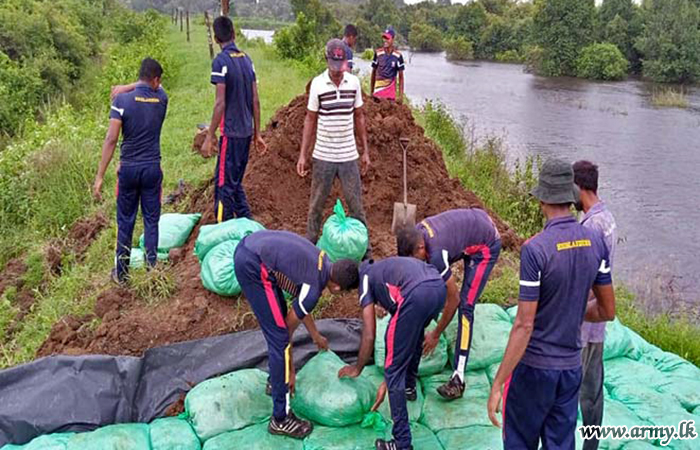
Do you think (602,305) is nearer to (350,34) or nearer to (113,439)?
(113,439)

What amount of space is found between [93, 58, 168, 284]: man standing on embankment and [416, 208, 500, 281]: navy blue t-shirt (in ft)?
7.39

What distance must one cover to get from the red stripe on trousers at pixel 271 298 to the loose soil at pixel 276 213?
38.9 inches

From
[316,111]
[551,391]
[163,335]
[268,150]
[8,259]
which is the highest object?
[316,111]

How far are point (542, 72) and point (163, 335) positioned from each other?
3299 cm

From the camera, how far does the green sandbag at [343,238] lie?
4.70m

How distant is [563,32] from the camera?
1346 inches

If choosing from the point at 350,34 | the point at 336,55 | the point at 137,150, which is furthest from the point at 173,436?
the point at 350,34

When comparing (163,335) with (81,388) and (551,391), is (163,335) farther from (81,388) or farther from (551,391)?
(551,391)

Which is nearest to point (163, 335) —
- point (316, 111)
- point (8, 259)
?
point (316, 111)

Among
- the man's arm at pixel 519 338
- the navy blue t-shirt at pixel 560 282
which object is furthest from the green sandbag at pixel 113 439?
the navy blue t-shirt at pixel 560 282

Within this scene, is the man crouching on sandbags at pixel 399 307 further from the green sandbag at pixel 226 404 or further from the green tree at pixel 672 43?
the green tree at pixel 672 43

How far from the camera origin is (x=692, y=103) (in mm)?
22547

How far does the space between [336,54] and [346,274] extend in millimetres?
1967

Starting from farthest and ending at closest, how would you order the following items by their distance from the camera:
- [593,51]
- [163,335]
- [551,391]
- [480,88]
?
[593,51], [480,88], [163,335], [551,391]
